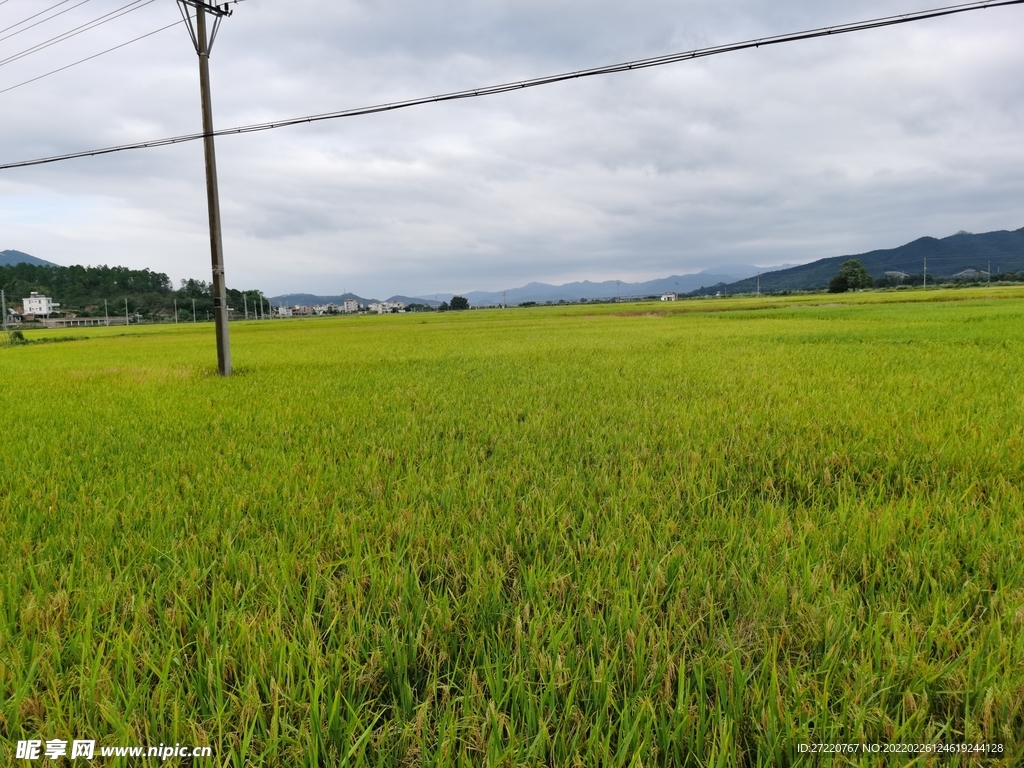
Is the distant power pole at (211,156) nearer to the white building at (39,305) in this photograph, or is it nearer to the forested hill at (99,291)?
the forested hill at (99,291)

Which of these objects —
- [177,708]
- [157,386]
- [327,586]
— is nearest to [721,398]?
[327,586]

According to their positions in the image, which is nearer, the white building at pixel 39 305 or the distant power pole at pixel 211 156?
the distant power pole at pixel 211 156

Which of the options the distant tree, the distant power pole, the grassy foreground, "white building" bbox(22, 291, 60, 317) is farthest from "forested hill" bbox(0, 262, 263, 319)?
the distant tree

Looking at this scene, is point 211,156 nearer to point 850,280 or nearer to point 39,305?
point 850,280

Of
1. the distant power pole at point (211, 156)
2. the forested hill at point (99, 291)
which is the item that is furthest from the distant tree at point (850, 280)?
the forested hill at point (99, 291)

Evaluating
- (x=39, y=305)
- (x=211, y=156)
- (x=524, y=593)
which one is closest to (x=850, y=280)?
(x=211, y=156)

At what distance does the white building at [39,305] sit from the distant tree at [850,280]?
14976 centimetres

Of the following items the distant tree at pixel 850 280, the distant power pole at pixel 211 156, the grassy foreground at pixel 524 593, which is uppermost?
the distant tree at pixel 850 280

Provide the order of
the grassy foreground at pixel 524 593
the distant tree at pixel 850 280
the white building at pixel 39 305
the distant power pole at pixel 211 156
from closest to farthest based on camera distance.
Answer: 1. the grassy foreground at pixel 524 593
2. the distant power pole at pixel 211 156
3. the distant tree at pixel 850 280
4. the white building at pixel 39 305

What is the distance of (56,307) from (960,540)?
435 ft

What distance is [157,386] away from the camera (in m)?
8.03

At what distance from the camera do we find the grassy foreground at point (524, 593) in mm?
1158

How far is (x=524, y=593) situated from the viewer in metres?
1.79

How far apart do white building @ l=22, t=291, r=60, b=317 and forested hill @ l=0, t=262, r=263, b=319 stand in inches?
47.1
